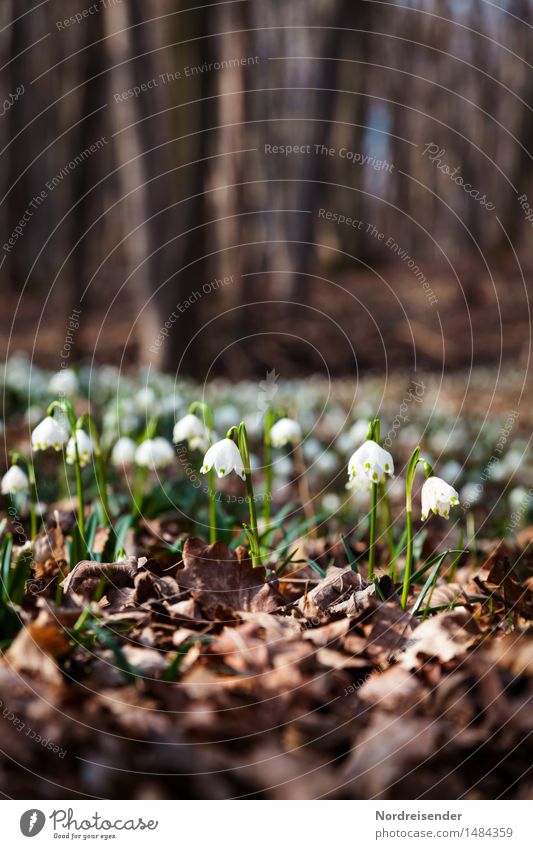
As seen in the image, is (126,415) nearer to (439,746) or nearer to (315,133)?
(439,746)

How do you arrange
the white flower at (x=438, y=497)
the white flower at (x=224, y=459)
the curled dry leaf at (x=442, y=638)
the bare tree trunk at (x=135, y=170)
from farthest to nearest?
1. the bare tree trunk at (x=135, y=170)
2. the white flower at (x=224, y=459)
3. the white flower at (x=438, y=497)
4. the curled dry leaf at (x=442, y=638)

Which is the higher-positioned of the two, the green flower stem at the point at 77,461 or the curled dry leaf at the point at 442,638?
the green flower stem at the point at 77,461

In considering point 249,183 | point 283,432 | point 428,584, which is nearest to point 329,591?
point 428,584

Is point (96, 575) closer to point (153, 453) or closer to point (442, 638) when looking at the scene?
point (153, 453)

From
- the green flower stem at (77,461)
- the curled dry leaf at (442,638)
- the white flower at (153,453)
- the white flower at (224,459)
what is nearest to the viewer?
the curled dry leaf at (442,638)

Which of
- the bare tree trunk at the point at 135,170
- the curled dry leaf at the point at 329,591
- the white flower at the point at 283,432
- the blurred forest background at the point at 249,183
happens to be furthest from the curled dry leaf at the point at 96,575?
the bare tree trunk at the point at 135,170
